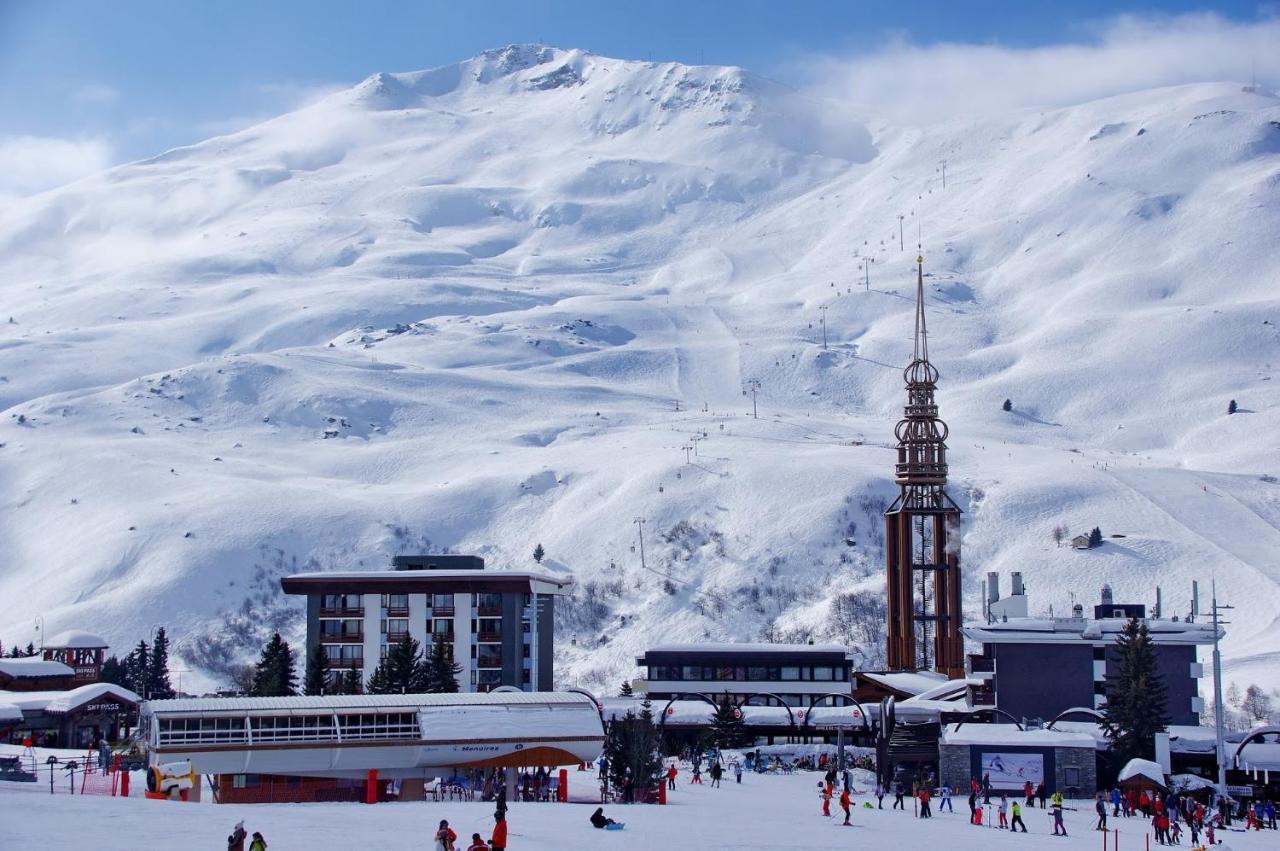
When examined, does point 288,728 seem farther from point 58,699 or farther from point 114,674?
point 114,674

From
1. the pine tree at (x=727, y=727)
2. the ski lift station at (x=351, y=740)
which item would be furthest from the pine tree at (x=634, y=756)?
the pine tree at (x=727, y=727)

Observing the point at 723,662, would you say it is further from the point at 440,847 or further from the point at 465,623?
the point at 440,847

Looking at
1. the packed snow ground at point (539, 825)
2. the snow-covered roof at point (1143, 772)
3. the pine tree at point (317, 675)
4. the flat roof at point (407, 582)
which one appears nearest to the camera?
the packed snow ground at point (539, 825)

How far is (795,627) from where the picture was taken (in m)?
122

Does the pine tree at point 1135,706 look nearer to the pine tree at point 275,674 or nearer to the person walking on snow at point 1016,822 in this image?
the person walking on snow at point 1016,822

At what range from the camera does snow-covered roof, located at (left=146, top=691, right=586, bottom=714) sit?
53.7 m

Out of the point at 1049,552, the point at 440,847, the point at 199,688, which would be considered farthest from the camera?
the point at 1049,552

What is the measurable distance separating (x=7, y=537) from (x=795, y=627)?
76.1 m

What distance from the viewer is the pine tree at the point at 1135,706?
216ft

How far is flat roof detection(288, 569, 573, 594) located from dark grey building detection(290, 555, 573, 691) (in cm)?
5

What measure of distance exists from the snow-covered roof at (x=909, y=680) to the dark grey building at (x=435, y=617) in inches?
743

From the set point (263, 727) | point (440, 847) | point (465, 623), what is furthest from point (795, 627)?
point (440, 847)

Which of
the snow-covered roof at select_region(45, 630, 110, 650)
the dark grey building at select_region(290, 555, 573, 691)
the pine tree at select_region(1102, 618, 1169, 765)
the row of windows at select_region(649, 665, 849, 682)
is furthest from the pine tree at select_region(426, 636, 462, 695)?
the pine tree at select_region(1102, 618, 1169, 765)

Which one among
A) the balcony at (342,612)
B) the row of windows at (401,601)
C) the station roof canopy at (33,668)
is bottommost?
the station roof canopy at (33,668)
